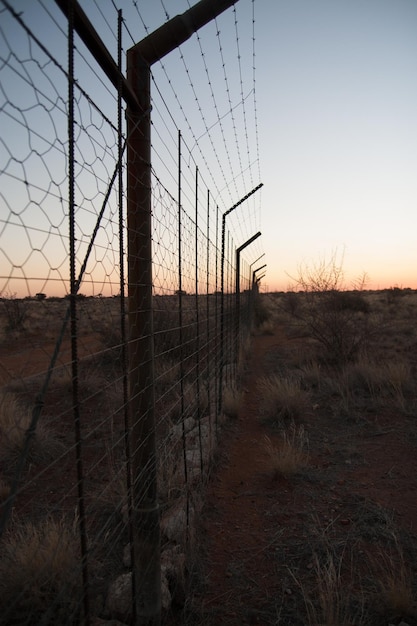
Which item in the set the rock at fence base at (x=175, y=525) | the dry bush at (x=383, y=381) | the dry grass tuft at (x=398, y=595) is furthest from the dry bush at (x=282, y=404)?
the dry grass tuft at (x=398, y=595)

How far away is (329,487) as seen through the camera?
425 centimetres

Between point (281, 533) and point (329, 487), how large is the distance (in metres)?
0.96

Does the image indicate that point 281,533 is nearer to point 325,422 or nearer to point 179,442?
point 179,442

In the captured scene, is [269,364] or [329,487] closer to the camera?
[329,487]

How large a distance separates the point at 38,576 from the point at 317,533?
1990mm

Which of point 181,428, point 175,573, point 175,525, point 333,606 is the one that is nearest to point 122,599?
point 175,573

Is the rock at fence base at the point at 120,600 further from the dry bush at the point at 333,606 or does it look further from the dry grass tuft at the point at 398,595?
the dry grass tuft at the point at 398,595

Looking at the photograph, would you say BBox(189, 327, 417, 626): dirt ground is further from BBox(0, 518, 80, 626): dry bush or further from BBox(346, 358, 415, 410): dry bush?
BBox(346, 358, 415, 410): dry bush

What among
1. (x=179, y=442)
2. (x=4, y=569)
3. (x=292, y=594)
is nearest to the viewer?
(x=4, y=569)

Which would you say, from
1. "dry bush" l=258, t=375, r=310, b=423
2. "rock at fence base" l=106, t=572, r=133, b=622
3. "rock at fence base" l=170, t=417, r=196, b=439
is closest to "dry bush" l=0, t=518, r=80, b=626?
"rock at fence base" l=106, t=572, r=133, b=622

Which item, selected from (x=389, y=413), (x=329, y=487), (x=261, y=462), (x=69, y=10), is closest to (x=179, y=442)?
(x=261, y=462)

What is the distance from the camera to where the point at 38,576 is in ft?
7.98

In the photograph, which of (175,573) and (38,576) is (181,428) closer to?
(175,573)

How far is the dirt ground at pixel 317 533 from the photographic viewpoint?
2.59 m
